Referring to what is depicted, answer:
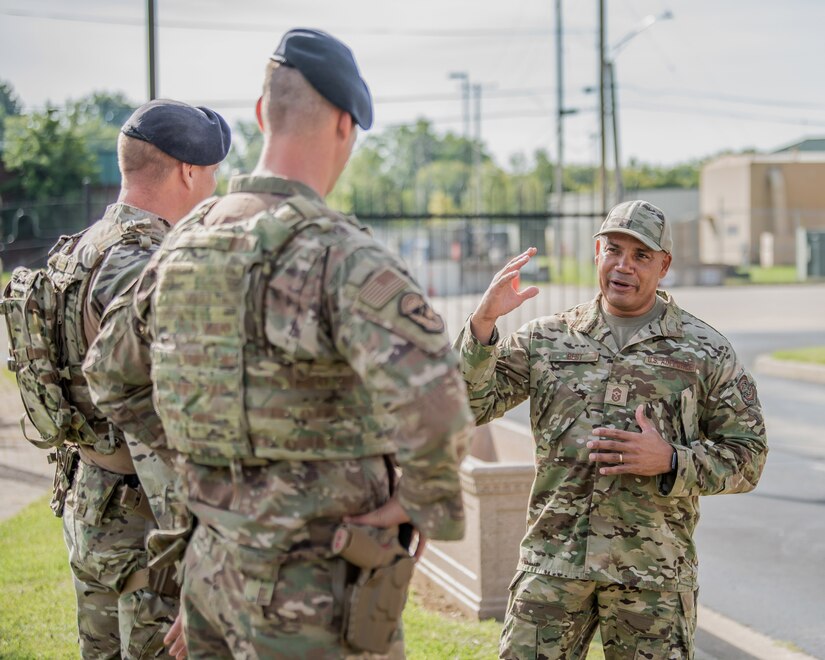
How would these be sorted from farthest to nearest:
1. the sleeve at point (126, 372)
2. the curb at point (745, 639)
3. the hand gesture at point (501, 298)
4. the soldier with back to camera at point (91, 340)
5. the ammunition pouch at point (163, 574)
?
the curb at point (745, 639) → the hand gesture at point (501, 298) → the soldier with back to camera at point (91, 340) → the sleeve at point (126, 372) → the ammunition pouch at point (163, 574)

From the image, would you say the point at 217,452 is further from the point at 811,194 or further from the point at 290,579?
the point at 811,194

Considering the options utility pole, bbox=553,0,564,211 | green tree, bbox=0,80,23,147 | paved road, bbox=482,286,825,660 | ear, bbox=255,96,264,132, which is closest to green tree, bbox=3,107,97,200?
green tree, bbox=0,80,23,147

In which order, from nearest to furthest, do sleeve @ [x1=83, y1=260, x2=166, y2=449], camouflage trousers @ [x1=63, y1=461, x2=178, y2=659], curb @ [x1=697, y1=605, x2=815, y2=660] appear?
sleeve @ [x1=83, y1=260, x2=166, y2=449] → camouflage trousers @ [x1=63, y1=461, x2=178, y2=659] → curb @ [x1=697, y1=605, x2=815, y2=660]

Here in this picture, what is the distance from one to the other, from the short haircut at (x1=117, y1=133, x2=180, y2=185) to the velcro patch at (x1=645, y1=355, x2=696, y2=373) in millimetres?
1673

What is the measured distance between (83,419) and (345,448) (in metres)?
1.33

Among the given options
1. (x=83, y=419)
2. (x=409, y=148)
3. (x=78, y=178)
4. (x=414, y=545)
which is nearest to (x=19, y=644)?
(x=83, y=419)

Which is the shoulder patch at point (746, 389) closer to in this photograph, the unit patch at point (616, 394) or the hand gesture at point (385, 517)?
the unit patch at point (616, 394)

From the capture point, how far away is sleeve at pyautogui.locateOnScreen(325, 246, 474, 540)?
83.8 inches

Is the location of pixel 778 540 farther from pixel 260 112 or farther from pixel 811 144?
pixel 811 144

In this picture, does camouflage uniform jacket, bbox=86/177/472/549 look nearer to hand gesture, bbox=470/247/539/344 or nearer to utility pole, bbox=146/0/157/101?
hand gesture, bbox=470/247/539/344

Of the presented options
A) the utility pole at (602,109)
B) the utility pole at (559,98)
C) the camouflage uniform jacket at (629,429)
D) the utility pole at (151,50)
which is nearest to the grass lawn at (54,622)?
the camouflage uniform jacket at (629,429)

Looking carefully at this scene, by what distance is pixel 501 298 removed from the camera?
3365mm

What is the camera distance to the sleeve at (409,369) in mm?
2129

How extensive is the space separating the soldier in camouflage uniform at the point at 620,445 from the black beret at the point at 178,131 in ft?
3.29
